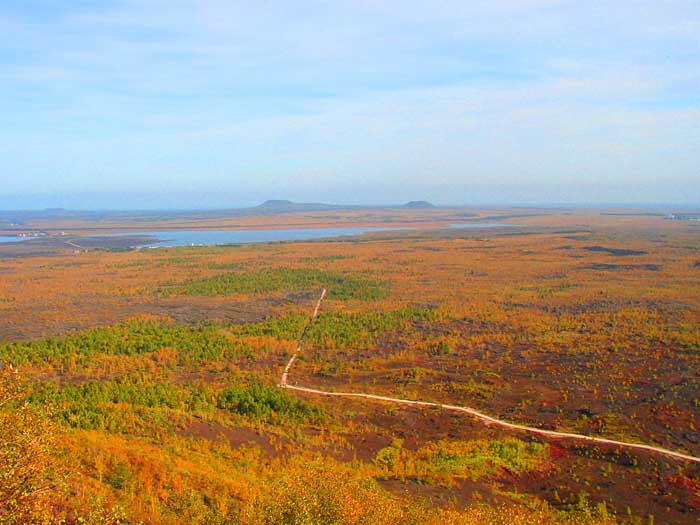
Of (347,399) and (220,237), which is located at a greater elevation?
(220,237)

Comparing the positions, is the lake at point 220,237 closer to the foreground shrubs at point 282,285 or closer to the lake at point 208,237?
the lake at point 208,237

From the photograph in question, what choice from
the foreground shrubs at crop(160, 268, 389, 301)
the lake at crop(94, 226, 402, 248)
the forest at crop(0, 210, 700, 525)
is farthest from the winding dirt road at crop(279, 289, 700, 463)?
the lake at crop(94, 226, 402, 248)

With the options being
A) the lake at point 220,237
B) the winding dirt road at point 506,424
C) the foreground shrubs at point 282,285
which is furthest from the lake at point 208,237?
the winding dirt road at point 506,424

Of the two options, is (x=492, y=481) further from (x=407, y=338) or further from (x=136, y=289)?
(x=136, y=289)

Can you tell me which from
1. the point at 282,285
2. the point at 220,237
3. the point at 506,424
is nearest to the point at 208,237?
the point at 220,237

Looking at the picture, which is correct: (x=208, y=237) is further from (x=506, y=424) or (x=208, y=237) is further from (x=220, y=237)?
(x=506, y=424)

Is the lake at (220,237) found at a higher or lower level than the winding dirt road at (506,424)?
higher

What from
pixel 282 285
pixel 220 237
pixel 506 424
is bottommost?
pixel 506 424

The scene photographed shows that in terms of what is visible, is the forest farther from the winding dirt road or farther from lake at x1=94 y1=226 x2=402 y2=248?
lake at x1=94 y1=226 x2=402 y2=248
